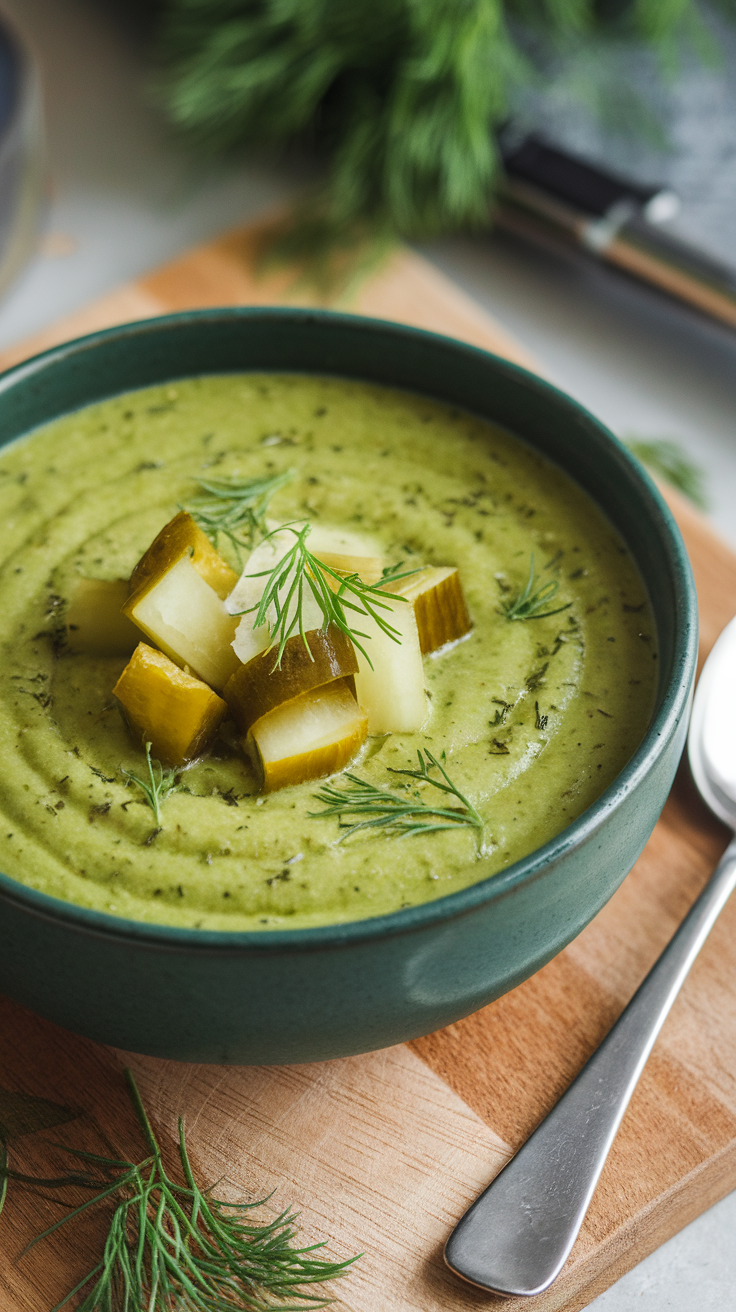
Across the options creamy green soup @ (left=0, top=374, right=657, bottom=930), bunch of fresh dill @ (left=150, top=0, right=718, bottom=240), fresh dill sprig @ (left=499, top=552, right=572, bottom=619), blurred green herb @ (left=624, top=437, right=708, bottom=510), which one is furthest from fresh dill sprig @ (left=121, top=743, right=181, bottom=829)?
bunch of fresh dill @ (left=150, top=0, right=718, bottom=240)

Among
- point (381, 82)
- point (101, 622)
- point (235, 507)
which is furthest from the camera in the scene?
point (381, 82)

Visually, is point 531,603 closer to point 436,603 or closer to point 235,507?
point 436,603

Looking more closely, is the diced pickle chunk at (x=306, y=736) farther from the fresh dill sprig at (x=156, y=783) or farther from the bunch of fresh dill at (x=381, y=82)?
the bunch of fresh dill at (x=381, y=82)

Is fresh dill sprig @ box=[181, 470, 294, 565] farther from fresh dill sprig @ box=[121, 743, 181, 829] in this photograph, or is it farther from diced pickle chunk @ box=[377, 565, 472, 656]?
fresh dill sprig @ box=[121, 743, 181, 829]

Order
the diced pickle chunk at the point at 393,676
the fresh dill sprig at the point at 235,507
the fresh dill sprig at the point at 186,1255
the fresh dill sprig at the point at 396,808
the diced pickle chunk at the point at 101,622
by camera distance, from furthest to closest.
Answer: the fresh dill sprig at the point at 235,507 < the diced pickle chunk at the point at 101,622 < the diced pickle chunk at the point at 393,676 < the fresh dill sprig at the point at 396,808 < the fresh dill sprig at the point at 186,1255

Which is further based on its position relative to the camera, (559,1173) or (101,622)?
(101,622)

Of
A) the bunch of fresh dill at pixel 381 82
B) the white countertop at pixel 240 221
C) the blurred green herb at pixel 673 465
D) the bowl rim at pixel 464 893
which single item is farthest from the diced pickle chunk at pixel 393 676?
the bunch of fresh dill at pixel 381 82

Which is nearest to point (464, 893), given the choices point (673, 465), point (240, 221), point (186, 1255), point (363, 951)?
point (363, 951)
